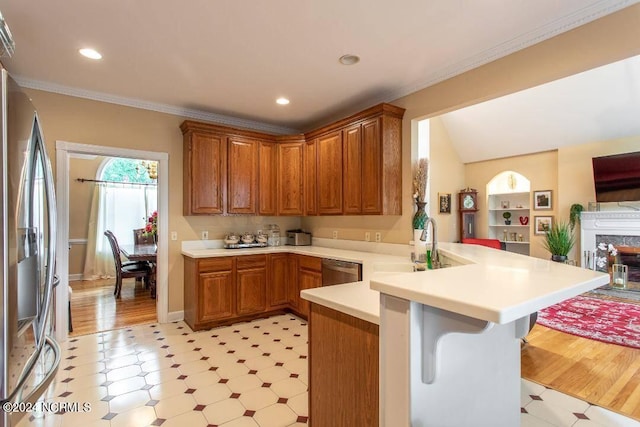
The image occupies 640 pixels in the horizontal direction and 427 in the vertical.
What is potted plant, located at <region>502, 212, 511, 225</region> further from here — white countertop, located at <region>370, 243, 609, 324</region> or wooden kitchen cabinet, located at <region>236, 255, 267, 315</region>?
white countertop, located at <region>370, 243, 609, 324</region>

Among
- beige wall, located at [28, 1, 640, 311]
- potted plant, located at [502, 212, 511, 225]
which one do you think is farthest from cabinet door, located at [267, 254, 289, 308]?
potted plant, located at [502, 212, 511, 225]

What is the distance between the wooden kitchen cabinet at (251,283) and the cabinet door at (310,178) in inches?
35.2

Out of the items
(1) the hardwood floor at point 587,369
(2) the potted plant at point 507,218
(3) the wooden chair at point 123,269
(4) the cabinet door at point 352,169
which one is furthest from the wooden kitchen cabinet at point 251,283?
(2) the potted plant at point 507,218

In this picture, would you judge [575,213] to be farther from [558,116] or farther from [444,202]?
[444,202]

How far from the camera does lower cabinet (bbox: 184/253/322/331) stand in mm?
3670

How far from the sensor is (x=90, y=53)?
8.68ft

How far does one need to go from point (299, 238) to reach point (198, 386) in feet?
8.25

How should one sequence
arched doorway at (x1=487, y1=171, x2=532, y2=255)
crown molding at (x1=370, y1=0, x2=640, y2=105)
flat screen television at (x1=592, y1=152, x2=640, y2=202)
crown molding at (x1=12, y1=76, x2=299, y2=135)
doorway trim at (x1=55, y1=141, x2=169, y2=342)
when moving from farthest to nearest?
arched doorway at (x1=487, y1=171, x2=532, y2=255)
flat screen television at (x1=592, y1=152, x2=640, y2=202)
doorway trim at (x1=55, y1=141, x2=169, y2=342)
crown molding at (x1=12, y1=76, x2=299, y2=135)
crown molding at (x1=370, y1=0, x2=640, y2=105)

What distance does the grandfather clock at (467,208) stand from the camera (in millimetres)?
7438

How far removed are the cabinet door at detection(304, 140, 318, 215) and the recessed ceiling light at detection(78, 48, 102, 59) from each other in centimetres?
241

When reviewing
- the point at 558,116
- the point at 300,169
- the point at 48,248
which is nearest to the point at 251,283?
the point at 300,169

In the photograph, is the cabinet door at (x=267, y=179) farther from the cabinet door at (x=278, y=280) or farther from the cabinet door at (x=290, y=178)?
the cabinet door at (x=278, y=280)

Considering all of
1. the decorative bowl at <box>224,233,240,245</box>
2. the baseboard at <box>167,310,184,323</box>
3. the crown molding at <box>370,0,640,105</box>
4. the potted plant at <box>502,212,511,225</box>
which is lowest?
the baseboard at <box>167,310,184,323</box>

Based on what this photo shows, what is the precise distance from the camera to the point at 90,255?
21.8 feet
